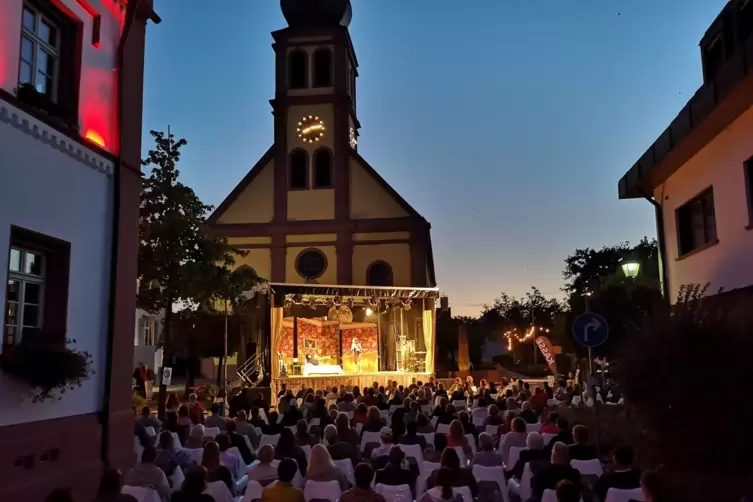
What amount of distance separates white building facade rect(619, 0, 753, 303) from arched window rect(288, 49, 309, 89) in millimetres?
20286

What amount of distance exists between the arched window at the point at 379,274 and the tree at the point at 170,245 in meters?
16.3

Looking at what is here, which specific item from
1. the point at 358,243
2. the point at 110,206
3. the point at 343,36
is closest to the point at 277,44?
the point at 343,36

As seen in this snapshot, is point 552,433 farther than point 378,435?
No

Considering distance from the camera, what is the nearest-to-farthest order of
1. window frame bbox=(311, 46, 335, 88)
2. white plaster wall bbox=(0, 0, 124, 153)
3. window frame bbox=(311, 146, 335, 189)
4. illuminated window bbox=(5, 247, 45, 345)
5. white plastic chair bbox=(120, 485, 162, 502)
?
white plastic chair bbox=(120, 485, 162, 502), illuminated window bbox=(5, 247, 45, 345), white plaster wall bbox=(0, 0, 124, 153), window frame bbox=(311, 146, 335, 189), window frame bbox=(311, 46, 335, 88)

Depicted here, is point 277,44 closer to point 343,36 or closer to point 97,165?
point 343,36

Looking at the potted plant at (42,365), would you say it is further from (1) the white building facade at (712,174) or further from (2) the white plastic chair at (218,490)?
(1) the white building facade at (712,174)

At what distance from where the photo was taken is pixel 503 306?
68062 mm

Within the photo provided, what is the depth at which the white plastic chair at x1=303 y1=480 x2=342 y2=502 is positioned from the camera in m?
6.46

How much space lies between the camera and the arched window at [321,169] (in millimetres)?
31672

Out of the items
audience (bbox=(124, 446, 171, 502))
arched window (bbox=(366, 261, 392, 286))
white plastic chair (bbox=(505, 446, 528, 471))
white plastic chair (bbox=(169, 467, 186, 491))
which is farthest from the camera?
arched window (bbox=(366, 261, 392, 286))

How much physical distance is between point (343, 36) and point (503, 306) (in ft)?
135

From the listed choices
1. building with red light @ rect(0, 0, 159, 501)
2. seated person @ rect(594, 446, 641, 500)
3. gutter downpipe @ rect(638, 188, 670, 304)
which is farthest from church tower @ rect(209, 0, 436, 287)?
seated person @ rect(594, 446, 641, 500)

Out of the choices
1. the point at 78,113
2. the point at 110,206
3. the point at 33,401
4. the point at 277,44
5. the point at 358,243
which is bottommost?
the point at 33,401

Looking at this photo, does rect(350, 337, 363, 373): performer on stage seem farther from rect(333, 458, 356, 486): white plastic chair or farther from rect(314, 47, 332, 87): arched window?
rect(333, 458, 356, 486): white plastic chair
